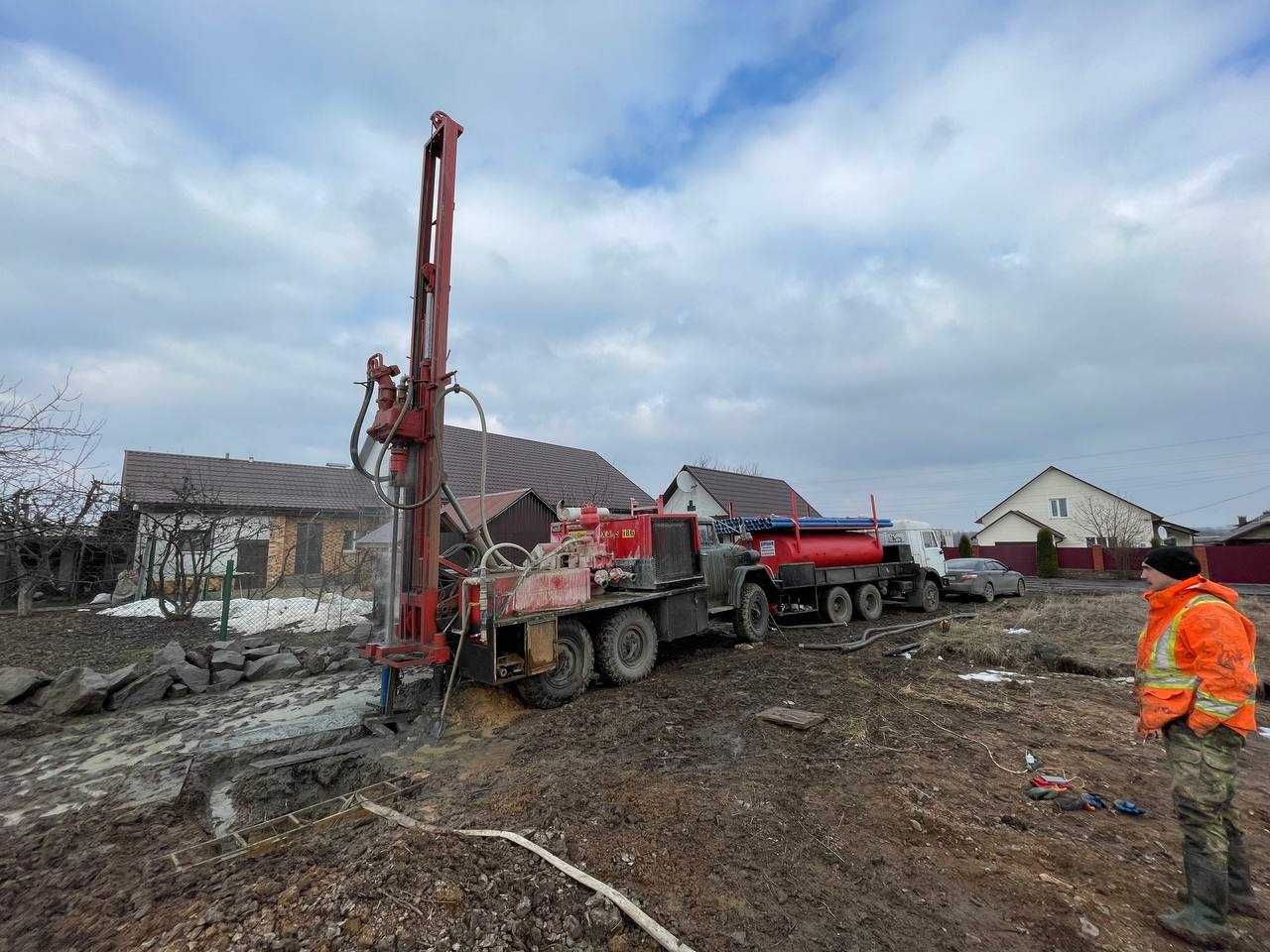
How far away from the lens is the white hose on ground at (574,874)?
263 cm

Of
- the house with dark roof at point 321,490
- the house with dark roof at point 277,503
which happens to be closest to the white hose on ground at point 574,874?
the house with dark roof at point 321,490

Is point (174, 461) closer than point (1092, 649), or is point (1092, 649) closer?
point (1092, 649)

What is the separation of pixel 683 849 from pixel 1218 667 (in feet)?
9.31

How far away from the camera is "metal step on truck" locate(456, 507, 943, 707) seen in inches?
252

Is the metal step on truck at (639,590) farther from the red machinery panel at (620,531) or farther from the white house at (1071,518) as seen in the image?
the white house at (1071,518)

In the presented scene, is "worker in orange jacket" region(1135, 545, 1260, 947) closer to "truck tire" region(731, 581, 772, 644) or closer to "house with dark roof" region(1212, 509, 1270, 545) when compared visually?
"truck tire" region(731, 581, 772, 644)

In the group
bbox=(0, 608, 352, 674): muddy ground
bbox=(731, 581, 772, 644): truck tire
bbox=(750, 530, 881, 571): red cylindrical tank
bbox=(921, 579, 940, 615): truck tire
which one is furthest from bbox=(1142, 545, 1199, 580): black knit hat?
bbox=(921, 579, 940, 615): truck tire

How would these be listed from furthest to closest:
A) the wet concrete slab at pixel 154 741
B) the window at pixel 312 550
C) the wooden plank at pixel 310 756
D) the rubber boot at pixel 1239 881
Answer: the window at pixel 312 550 < the wooden plank at pixel 310 756 < the wet concrete slab at pixel 154 741 < the rubber boot at pixel 1239 881

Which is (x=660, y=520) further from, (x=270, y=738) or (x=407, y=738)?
(x=270, y=738)

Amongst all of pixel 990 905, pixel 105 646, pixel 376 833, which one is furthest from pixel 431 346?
pixel 105 646

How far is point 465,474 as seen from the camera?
2200 centimetres

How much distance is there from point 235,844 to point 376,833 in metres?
0.95

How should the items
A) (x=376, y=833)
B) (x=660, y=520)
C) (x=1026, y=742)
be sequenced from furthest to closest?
(x=660, y=520) → (x=1026, y=742) → (x=376, y=833)

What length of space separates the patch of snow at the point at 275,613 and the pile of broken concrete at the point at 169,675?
173 centimetres
